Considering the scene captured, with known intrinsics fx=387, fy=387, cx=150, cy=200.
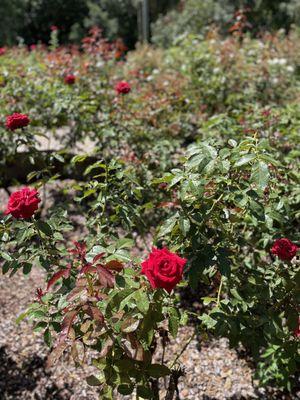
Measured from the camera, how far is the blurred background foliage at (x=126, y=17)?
12977mm

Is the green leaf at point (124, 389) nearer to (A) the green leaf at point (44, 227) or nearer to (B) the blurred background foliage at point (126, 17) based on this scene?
(A) the green leaf at point (44, 227)

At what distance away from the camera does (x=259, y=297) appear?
72.7 inches

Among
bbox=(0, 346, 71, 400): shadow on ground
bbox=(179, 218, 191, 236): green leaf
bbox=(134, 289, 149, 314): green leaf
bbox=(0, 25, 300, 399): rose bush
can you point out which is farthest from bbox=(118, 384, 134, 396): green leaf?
bbox=(0, 346, 71, 400): shadow on ground

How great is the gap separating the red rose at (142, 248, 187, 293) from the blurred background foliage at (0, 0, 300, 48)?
12170 mm

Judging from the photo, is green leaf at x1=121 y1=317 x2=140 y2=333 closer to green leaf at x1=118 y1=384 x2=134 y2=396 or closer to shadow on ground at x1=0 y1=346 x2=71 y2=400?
green leaf at x1=118 y1=384 x2=134 y2=396

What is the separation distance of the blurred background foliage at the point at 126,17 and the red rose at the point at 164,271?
39.9 feet

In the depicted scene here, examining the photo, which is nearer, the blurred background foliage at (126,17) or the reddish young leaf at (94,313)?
the reddish young leaf at (94,313)

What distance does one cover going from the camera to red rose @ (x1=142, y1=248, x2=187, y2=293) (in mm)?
1264

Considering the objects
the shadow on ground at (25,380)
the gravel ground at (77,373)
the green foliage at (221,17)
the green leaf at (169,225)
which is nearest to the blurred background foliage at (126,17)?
the green foliage at (221,17)

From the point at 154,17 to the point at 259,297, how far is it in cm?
1821

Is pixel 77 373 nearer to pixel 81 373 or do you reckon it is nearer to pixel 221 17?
pixel 81 373

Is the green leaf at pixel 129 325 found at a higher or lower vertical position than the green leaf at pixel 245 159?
lower

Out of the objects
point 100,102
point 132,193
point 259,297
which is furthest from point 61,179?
point 259,297

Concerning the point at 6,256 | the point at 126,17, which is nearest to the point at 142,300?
the point at 6,256
